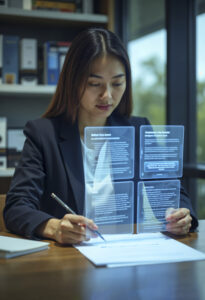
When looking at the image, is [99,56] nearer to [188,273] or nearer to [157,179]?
[157,179]

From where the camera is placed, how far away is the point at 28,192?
4.75 ft

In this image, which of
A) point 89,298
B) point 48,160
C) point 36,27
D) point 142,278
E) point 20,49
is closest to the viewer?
point 89,298

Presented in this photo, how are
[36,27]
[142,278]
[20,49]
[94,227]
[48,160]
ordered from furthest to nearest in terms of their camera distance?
[36,27] → [20,49] → [48,160] → [94,227] → [142,278]

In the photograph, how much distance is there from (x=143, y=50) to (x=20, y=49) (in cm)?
96

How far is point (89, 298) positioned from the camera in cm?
82

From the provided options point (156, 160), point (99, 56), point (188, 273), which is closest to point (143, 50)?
point (99, 56)

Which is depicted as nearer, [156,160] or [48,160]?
[156,160]

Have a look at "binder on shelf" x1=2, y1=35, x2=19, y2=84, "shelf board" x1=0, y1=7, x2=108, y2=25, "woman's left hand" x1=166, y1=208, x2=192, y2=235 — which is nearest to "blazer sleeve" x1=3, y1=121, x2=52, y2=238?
"woman's left hand" x1=166, y1=208, x2=192, y2=235

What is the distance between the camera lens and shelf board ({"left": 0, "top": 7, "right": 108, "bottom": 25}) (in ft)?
9.79

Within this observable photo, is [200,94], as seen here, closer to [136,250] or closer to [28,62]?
[28,62]

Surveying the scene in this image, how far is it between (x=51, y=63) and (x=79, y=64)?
159cm

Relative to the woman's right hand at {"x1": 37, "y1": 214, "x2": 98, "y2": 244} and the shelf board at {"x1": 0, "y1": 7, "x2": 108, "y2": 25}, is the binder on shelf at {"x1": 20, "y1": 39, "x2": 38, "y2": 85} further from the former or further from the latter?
the woman's right hand at {"x1": 37, "y1": 214, "x2": 98, "y2": 244}

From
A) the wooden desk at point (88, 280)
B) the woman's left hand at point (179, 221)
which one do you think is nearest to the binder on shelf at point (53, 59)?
the woman's left hand at point (179, 221)

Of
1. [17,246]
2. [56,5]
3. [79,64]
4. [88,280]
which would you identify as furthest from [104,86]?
[56,5]
